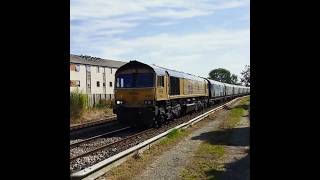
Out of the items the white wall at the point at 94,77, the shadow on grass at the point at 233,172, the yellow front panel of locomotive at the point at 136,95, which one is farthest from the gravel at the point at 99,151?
the white wall at the point at 94,77

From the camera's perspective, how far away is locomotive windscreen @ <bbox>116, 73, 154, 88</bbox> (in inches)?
739

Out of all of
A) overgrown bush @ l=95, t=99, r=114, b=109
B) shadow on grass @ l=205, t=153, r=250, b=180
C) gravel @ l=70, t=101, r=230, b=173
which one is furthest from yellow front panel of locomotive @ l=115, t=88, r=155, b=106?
overgrown bush @ l=95, t=99, r=114, b=109

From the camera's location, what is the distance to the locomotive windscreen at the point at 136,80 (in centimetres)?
1878

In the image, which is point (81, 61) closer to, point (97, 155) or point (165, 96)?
point (165, 96)

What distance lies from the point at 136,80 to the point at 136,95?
0.79 metres

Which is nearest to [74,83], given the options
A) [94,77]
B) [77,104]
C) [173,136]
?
[94,77]

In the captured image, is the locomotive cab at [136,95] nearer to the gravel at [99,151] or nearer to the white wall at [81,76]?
the gravel at [99,151]

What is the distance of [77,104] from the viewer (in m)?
28.4

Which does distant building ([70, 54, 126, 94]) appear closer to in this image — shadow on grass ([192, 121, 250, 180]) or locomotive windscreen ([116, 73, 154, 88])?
locomotive windscreen ([116, 73, 154, 88])

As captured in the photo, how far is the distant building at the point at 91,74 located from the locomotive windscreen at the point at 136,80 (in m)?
39.7
